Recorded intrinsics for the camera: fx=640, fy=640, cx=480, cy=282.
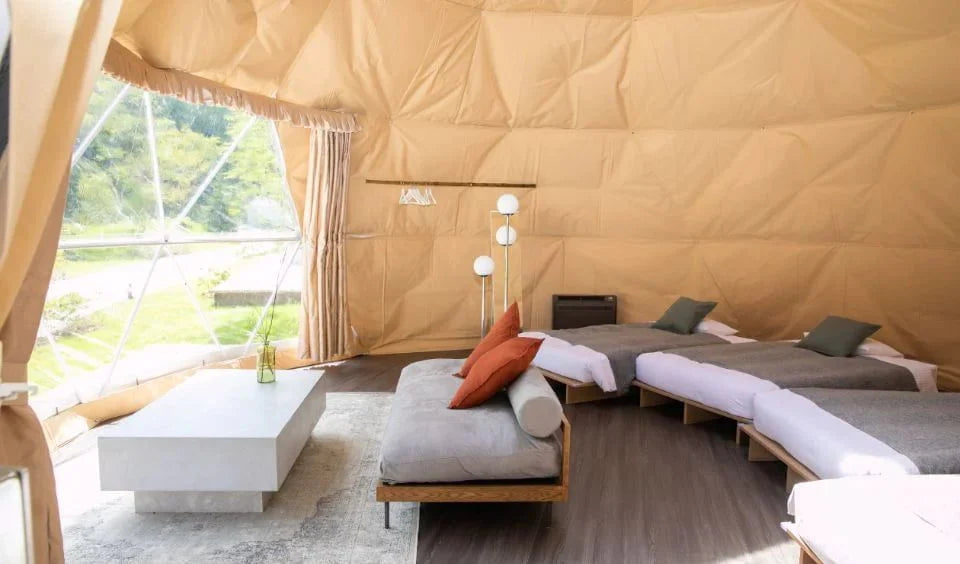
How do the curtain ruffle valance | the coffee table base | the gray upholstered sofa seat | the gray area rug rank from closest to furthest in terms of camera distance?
the gray area rug → the gray upholstered sofa seat → the coffee table base → the curtain ruffle valance

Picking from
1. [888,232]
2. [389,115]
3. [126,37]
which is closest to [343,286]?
[389,115]

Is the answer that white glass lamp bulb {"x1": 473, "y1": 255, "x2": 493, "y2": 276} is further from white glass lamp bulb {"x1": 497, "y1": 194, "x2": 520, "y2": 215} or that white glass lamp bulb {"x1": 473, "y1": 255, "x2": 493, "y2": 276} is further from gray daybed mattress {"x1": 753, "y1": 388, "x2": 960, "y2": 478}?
gray daybed mattress {"x1": 753, "y1": 388, "x2": 960, "y2": 478}

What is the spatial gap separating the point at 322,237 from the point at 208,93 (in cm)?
189

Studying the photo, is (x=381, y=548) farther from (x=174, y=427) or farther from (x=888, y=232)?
(x=888, y=232)

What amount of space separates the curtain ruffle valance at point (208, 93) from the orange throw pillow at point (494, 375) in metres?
3.04

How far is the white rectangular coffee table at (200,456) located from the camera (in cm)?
316

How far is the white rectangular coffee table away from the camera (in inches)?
124

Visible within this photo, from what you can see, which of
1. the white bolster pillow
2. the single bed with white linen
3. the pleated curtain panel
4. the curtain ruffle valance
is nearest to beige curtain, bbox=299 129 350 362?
the curtain ruffle valance

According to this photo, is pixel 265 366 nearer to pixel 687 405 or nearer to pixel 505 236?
pixel 687 405

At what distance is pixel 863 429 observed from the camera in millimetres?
3332

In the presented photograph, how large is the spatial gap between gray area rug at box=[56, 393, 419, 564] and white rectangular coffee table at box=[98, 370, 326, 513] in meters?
0.09

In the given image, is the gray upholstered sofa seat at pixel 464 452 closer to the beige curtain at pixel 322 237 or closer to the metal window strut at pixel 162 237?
the metal window strut at pixel 162 237

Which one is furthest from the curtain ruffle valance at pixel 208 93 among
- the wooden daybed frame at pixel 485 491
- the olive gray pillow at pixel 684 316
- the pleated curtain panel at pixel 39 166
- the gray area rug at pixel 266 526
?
the olive gray pillow at pixel 684 316

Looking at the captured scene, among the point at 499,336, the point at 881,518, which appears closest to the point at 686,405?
the point at 499,336
